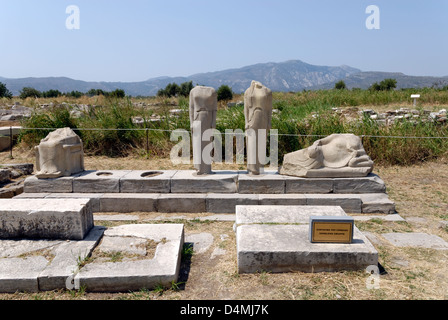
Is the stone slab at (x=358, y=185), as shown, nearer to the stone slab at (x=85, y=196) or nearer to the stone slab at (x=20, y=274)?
the stone slab at (x=85, y=196)

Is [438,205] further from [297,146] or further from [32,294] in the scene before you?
[32,294]

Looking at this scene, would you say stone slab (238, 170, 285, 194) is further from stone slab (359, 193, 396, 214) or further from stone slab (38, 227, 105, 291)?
Result: stone slab (38, 227, 105, 291)

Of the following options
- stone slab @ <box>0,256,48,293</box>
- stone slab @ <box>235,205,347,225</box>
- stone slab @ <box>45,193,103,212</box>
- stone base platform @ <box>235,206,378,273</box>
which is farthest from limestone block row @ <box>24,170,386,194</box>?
stone slab @ <box>0,256,48,293</box>

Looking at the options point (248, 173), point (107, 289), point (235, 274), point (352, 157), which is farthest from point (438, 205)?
point (107, 289)

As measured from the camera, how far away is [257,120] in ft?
20.0

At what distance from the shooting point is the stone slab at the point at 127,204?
19.3 ft

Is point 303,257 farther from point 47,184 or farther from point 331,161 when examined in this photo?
point 47,184

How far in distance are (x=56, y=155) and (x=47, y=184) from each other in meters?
0.52

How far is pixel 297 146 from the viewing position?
881 cm

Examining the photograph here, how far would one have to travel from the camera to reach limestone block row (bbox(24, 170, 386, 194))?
5984 millimetres

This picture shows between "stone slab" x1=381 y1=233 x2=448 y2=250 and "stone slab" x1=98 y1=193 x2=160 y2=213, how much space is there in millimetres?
3556

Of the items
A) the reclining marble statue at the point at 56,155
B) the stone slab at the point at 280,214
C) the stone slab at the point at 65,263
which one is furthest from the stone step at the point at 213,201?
the stone slab at the point at 65,263

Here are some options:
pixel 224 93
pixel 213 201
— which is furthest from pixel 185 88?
pixel 213 201

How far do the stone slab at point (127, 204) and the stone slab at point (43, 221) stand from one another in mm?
1984
